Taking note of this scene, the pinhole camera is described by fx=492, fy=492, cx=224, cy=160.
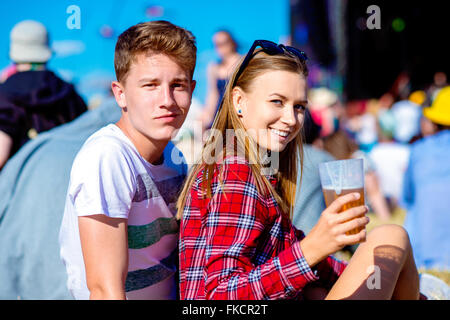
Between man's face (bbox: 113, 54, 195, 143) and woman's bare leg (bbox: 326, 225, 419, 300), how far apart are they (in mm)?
825

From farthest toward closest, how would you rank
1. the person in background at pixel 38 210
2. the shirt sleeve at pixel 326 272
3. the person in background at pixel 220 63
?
the person in background at pixel 220 63 → the person in background at pixel 38 210 → the shirt sleeve at pixel 326 272

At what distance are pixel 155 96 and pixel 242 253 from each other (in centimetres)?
60

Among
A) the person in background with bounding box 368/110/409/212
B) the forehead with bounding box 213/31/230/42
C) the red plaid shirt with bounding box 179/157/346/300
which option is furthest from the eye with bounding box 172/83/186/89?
the person in background with bounding box 368/110/409/212

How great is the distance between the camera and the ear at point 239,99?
1.85 m

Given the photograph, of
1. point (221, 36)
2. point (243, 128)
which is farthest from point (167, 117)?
point (221, 36)

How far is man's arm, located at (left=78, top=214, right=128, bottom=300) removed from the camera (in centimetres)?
150

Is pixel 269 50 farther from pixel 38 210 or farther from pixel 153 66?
pixel 38 210

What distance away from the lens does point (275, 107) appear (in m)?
1.77

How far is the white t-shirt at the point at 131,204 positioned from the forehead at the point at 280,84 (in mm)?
476

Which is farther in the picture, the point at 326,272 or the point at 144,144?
the point at 326,272

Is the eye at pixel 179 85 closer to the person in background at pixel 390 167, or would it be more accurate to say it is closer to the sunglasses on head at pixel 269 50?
the sunglasses on head at pixel 269 50

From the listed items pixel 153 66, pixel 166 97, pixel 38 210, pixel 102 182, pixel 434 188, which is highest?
pixel 153 66

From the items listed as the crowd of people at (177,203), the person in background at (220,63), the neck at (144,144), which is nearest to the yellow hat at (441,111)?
the person in background at (220,63)

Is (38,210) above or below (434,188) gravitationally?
above
